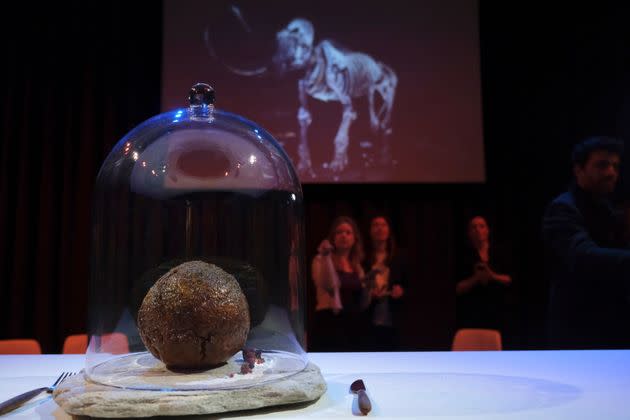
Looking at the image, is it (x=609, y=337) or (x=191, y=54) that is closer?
(x=609, y=337)

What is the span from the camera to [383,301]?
3.72 m

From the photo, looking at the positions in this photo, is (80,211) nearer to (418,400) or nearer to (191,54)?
(191,54)

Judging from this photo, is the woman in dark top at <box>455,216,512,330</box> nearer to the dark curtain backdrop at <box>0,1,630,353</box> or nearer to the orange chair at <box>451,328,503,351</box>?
the dark curtain backdrop at <box>0,1,630,353</box>

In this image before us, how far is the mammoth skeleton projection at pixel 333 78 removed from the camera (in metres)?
3.69

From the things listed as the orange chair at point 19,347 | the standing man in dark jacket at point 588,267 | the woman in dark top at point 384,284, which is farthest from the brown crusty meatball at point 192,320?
the woman in dark top at point 384,284

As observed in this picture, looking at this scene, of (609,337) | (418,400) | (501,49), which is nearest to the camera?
(418,400)

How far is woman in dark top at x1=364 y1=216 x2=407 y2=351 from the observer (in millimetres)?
3662

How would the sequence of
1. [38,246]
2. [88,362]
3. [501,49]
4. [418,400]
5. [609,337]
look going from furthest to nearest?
[501,49]
[38,246]
[609,337]
[88,362]
[418,400]

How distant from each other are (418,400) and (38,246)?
3433 mm

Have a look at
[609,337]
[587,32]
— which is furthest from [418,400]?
[587,32]

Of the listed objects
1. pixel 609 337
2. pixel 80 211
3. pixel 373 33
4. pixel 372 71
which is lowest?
pixel 609 337

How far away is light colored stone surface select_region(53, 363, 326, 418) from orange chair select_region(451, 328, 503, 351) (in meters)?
1.37

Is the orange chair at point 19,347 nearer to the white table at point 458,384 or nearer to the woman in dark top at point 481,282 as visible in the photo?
the white table at point 458,384

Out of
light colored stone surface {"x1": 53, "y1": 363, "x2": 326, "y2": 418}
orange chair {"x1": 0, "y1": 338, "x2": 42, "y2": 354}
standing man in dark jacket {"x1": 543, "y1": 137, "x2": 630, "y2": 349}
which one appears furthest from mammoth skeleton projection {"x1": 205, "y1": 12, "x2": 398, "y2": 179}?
light colored stone surface {"x1": 53, "y1": 363, "x2": 326, "y2": 418}
